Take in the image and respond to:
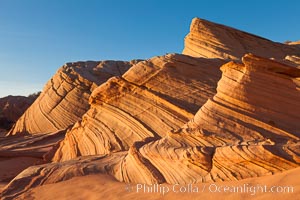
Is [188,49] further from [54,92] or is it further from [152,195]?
[152,195]

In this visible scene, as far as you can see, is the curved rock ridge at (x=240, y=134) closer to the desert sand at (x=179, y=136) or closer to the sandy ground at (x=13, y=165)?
the desert sand at (x=179, y=136)

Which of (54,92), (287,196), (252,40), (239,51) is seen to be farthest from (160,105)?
(54,92)

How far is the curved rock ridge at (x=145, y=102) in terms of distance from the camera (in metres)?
10.3

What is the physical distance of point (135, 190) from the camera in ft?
20.2

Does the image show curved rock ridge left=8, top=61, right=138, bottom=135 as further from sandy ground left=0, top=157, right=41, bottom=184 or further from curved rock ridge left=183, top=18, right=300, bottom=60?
curved rock ridge left=183, top=18, right=300, bottom=60

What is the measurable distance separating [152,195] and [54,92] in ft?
56.3

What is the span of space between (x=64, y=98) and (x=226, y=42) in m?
10.1

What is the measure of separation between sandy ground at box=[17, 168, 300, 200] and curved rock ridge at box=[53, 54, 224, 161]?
9.77 feet

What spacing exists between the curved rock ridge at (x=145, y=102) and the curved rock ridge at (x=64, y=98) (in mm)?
7217

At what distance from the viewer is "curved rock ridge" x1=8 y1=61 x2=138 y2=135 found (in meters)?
19.9

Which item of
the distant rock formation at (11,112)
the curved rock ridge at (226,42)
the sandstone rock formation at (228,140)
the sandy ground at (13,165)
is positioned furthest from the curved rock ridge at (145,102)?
the distant rock formation at (11,112)

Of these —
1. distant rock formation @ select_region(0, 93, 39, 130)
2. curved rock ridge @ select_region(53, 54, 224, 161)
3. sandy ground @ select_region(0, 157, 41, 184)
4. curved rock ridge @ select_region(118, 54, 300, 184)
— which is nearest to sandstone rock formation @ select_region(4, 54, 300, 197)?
curved rock ridge @ select_region(118, 54, 300, 184)

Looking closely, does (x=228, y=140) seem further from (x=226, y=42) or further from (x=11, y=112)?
(x=11, y=112)

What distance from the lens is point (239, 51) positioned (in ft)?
59.5
